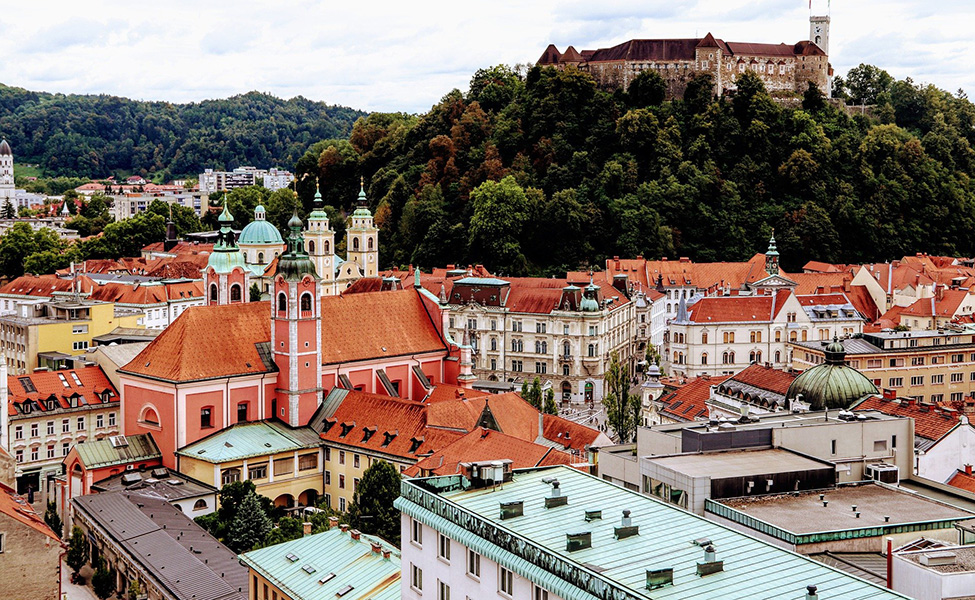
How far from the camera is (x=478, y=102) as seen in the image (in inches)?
5359

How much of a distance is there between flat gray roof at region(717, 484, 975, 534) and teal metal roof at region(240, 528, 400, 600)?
10.7m

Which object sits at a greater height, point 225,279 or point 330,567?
point 225,279

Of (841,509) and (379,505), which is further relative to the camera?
(379,505)

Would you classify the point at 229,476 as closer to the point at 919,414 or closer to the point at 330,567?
the point at 330,567

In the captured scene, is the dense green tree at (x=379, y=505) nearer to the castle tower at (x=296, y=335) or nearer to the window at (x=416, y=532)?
the castle tower at (x=296, y=335)

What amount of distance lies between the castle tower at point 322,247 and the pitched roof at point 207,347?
42825 millimetres

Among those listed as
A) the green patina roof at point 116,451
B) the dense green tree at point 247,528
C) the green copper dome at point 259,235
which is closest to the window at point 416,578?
the dense green tree at point 247,528

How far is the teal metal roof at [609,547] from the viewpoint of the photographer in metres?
20.4

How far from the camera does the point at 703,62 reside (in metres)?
131

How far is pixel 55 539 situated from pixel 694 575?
22246mm

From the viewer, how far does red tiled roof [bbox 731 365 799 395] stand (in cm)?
5812

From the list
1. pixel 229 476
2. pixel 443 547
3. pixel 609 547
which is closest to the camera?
pixel 609 547

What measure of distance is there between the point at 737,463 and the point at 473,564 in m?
9.13

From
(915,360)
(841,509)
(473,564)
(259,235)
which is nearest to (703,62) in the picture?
(259,235)
